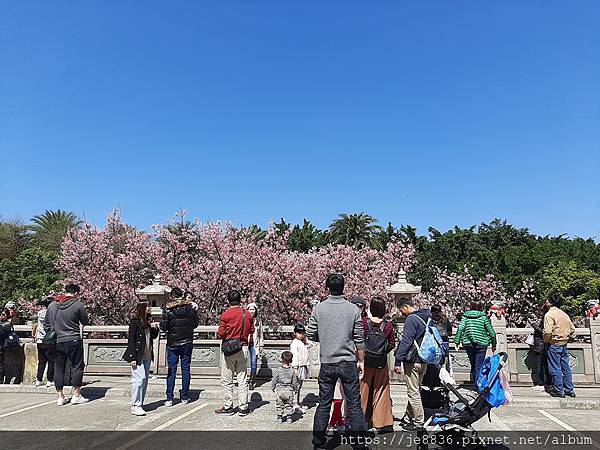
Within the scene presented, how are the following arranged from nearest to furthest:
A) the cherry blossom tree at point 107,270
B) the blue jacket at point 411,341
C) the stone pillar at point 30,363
Answer: the blue jacket at point 411,341 → the stone pillar at point 30,363 → the cherry blossom tree at point 107,270

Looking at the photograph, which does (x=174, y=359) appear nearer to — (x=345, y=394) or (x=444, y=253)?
(x=345, y=394)

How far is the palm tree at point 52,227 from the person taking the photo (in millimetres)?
37875

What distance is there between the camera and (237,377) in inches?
286

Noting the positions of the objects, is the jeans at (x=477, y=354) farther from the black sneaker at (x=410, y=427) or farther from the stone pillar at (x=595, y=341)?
the stone pillar at (x=595, y=341)

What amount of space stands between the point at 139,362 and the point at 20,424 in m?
1.77

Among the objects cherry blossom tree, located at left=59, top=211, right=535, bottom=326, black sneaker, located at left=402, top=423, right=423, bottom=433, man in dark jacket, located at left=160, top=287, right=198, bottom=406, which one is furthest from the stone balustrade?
cherry blossom tree, located at left=59, top=211, right=535, bottom=326

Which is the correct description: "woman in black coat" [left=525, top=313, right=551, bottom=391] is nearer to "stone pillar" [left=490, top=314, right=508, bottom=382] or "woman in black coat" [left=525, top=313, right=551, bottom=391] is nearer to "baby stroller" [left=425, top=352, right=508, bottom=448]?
"stone pillar" [left=490, top=314, right=508, bottom=382]

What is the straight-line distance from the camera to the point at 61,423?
6750 millimetres

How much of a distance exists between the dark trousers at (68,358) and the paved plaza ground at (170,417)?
43 centimetres

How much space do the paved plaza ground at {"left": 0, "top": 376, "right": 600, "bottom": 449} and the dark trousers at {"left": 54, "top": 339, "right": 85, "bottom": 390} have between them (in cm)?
43

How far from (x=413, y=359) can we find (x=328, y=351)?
4.19 ft

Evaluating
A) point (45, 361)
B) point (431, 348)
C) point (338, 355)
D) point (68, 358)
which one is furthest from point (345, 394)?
point (45, 361)

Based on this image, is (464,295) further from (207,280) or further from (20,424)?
(20,424)

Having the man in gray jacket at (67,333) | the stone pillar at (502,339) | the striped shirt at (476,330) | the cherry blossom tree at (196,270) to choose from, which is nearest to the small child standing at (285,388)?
the striped shirt at (476,330)
